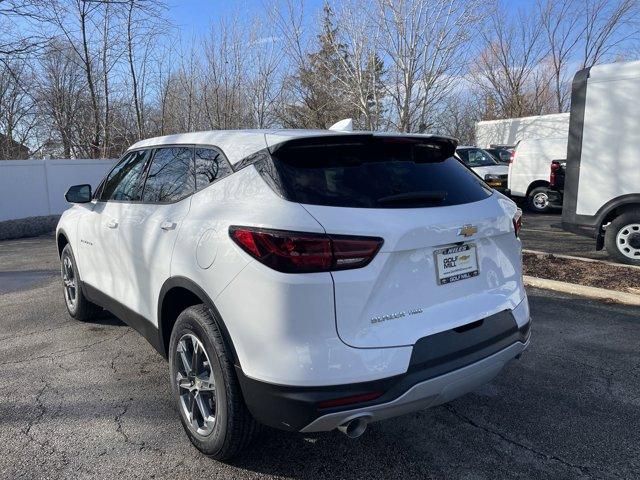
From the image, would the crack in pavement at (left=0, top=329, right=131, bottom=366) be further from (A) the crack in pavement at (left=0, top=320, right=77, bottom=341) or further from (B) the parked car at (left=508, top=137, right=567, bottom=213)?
(B) the parked car at (left=508, top=137, right=567, bottom=213)

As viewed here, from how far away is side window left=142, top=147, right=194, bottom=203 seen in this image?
10.3 ft

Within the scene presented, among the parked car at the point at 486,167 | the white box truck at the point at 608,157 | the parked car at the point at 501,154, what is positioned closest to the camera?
the white box truck at the point at 608,157

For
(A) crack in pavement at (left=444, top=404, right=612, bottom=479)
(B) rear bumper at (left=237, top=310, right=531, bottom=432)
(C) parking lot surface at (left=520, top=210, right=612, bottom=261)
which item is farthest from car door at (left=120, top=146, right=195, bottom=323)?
(C) parking lot surface at (left=520, top=210, right=612, bottom=261)

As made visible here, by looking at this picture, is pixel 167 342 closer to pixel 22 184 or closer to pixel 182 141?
pixel 182 141

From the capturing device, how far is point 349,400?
7.19 ft

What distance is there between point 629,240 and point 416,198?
6.08 metres

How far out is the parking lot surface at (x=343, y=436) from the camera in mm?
2674

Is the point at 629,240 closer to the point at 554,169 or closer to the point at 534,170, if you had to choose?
the point at 554,169

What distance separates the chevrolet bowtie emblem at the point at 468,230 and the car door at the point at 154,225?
1.54m

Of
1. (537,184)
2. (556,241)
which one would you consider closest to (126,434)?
(556,241)

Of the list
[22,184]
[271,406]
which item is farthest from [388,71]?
[22,184]

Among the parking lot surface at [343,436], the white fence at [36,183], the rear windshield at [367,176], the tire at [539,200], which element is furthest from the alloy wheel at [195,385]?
the white fence at [36,183]

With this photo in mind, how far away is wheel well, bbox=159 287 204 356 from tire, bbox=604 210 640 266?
21.4 ft

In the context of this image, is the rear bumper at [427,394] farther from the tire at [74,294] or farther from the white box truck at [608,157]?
the white box truck at [608,157]
